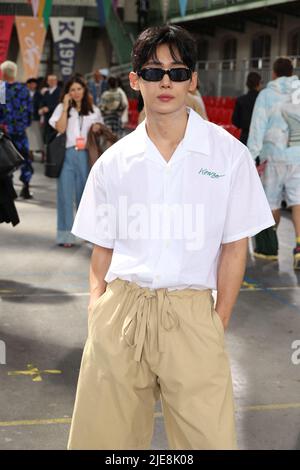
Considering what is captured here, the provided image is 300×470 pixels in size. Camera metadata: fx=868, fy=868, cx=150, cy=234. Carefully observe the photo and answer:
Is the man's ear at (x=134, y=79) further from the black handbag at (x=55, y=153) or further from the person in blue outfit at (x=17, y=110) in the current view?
the person in blue outfit at (x=17, y=110)

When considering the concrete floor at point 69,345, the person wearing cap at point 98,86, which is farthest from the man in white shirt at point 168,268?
the person wearing cap at point 98,86

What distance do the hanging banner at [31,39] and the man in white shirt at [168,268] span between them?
63.6 feet

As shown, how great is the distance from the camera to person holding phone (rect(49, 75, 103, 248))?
30.2 feet

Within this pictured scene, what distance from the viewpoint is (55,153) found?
9398 mm

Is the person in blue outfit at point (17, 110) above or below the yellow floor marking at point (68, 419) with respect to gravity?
above

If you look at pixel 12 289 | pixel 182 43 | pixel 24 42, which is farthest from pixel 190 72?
pixel 24 42

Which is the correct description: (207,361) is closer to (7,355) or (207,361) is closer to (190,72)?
(190,72)

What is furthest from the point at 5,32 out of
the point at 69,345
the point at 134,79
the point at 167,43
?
the point at 167,43

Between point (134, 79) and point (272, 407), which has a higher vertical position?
point (134, 79)

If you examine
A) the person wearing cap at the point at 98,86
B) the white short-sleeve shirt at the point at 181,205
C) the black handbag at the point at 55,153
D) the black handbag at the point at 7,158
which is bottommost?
the person wearing cap at the point at 98,86

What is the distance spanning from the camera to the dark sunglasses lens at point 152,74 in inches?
104

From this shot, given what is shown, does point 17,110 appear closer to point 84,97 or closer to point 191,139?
point 84,97

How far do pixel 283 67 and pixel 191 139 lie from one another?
6.10 m

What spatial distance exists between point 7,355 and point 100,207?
2842 millimetres
